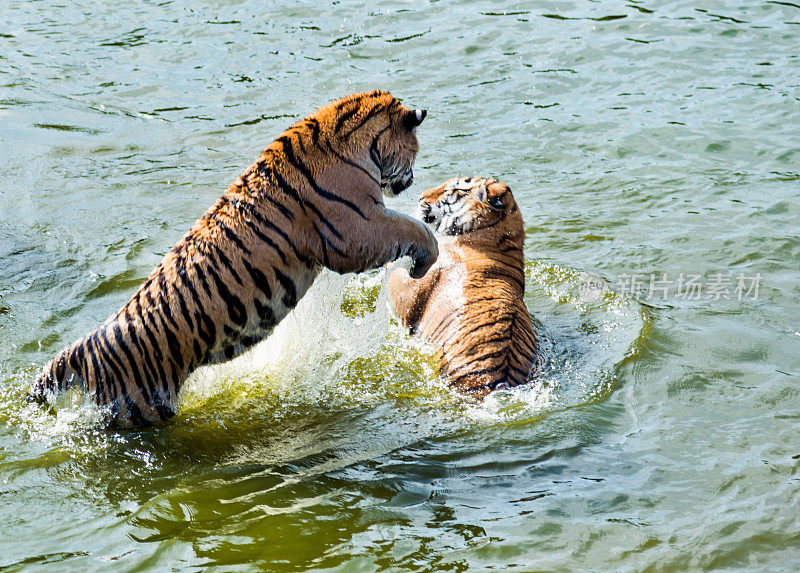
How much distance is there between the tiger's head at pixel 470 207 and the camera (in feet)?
16.4

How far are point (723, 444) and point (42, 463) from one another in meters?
2.86

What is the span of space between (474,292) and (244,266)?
4.44 feet

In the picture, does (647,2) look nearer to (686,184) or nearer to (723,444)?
(686,184)

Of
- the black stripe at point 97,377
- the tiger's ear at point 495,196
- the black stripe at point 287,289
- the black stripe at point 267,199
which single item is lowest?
the black stripe at point 97,377

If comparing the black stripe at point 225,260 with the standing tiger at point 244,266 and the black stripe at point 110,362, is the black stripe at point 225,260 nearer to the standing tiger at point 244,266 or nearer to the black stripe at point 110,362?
the standing tiger at point 244,266

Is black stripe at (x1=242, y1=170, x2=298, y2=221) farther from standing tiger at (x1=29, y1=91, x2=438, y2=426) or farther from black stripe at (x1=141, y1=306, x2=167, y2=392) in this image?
black stripe at (x1=141, y1=306, x2=167, y2=392)

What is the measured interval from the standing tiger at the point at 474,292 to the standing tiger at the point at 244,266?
0.67m

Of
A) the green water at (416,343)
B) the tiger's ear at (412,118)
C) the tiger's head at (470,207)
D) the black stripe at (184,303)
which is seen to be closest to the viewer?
the green water at (416,343)

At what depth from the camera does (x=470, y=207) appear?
5059 mm

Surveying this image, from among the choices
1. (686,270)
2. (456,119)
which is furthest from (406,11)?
(686,270)

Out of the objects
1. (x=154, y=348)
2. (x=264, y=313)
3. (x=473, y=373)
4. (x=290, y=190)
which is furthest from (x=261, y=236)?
(x=473, y=373)

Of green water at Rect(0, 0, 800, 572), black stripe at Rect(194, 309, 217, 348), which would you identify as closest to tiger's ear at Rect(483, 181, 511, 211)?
green water at Rect(0, 0, 800, 572)

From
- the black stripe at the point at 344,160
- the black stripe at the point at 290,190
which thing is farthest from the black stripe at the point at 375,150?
the black stripe at the point at 290,190

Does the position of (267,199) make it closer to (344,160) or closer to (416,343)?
(344,160)
